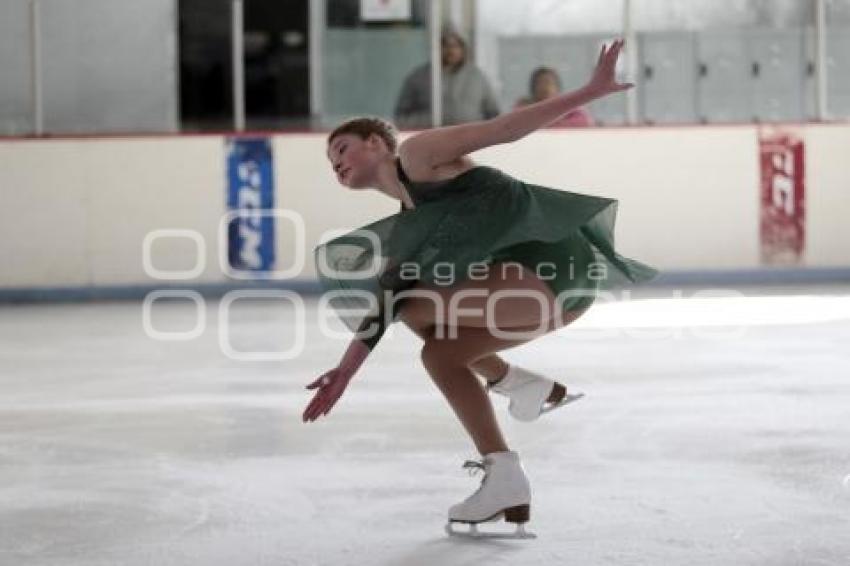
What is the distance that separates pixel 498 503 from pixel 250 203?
683 cm

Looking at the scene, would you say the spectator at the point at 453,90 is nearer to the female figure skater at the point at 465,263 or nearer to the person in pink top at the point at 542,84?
the person in pink top at the point at 542,84

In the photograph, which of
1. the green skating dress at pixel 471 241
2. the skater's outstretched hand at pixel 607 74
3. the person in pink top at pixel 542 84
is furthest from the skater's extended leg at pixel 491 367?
the person in pink top at pixel 542 84

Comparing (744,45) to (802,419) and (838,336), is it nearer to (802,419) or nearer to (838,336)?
(838,336)

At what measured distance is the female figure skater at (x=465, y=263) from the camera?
3.23m

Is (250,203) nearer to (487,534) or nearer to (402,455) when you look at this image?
(402,455)

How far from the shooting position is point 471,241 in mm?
3242

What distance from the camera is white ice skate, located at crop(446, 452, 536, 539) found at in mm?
3209

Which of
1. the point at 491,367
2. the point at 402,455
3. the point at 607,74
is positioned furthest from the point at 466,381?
the point at 402,455

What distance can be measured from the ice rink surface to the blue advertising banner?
2.52 metres

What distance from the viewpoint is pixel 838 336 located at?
276 inches

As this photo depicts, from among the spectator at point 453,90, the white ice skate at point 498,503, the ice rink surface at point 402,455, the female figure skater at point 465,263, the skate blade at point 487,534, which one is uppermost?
the spectator at point 453,90

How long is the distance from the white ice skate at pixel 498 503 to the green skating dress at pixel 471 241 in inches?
12.2

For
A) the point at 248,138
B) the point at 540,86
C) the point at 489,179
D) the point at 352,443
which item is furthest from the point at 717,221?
the point at 489,179

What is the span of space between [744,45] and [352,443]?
6.02 meters
